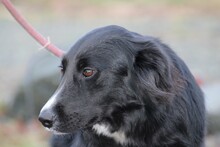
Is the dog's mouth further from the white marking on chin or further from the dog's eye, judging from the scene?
the dog's eye

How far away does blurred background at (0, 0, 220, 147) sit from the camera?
9195mm

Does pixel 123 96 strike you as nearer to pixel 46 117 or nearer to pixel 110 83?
pixel 110 83

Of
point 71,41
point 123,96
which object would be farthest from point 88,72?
point 71,41

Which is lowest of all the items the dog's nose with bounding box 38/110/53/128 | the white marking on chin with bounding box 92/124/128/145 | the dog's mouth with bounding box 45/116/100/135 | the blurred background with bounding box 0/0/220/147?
the blurred background with bounding box 0/0/220/147

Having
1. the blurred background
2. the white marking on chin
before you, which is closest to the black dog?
the white marking on chin

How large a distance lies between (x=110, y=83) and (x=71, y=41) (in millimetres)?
9880

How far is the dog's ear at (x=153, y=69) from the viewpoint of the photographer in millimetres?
4168

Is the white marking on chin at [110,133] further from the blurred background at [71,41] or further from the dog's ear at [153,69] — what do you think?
the blurred background at [71,41]

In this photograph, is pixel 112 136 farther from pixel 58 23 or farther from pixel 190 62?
pixel 58 23

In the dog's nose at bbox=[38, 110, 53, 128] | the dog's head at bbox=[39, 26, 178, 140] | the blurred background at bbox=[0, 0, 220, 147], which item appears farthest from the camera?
the blurred background at bbox=[0, 0, 220, 147]

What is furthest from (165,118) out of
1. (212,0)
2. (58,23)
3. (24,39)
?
(212,0)

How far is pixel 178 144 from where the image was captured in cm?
433

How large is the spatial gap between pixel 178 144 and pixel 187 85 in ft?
1.43

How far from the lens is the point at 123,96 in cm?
419
